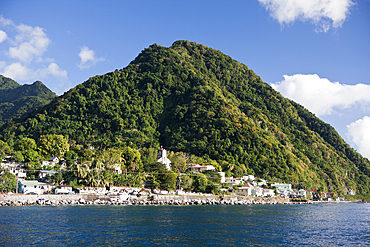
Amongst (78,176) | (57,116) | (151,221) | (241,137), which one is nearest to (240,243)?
(151,221)

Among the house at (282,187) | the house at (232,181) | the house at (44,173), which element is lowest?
the house at (282,187)

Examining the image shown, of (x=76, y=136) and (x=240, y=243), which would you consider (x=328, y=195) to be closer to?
(x=76, y=136)

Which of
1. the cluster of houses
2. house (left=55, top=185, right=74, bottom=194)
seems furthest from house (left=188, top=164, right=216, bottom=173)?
house (left=55, top=185, right=74, bottom=194)

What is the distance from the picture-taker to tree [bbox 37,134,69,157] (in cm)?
11988

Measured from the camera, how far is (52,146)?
123062mm

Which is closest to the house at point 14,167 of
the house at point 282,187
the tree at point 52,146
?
the tree at point 52,146

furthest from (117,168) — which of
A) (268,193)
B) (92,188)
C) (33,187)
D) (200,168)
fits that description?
(268,193)

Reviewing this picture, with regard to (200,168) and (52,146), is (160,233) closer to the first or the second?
(52,146)

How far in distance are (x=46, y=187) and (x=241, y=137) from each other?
405 feet

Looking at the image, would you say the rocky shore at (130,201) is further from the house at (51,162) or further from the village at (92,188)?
the house at (51,162)

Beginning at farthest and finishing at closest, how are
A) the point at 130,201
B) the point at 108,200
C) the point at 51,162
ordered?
the point at 51,162
the point at 130,201
the point at 108,200

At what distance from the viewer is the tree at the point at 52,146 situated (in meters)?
120

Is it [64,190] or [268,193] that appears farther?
[268,193]

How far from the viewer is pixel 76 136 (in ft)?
596
